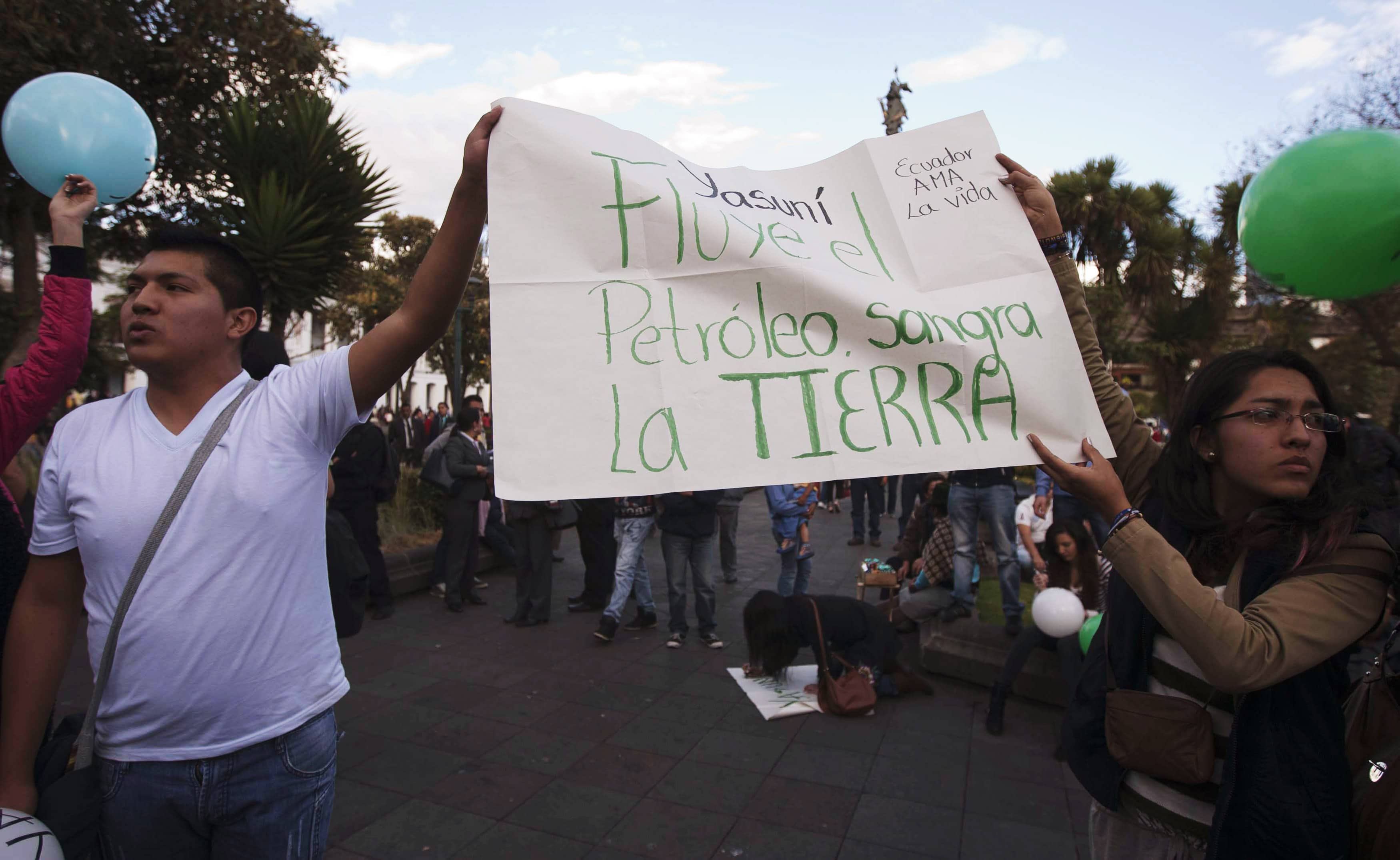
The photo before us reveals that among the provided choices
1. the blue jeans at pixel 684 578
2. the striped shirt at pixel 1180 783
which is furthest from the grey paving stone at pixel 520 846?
the blue jeans at pixel 684 578

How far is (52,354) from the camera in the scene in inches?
66.4

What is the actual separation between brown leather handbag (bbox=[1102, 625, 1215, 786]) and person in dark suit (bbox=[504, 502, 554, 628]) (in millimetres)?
5476

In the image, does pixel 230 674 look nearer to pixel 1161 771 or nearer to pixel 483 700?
pixel 1161 771

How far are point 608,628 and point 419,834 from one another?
2896mm

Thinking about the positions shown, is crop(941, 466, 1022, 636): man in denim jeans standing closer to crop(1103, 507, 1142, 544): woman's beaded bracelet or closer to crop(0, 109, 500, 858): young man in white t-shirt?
crop(1103, 507, 1142, 544): woman's beaded bracelet

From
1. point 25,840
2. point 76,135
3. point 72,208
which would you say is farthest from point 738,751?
point 76,135

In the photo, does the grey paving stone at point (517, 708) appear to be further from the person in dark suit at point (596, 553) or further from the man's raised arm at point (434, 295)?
the man's raised arm at point (434, 295)

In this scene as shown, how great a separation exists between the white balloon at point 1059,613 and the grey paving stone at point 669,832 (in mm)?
2119

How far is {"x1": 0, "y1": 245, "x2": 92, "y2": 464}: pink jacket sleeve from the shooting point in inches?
66.2

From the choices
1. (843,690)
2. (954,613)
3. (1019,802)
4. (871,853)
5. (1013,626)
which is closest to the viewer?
(871,853)

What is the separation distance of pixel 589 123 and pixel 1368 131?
187 cm

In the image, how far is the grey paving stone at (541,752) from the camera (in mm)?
3916

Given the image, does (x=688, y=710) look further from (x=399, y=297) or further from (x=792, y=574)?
(x=399, y=297)

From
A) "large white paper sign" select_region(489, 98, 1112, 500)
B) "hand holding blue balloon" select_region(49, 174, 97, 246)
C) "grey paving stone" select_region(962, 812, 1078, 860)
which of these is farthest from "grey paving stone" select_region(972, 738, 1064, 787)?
"hand holding blue balloon" select_region(49, 174, 97, 246)
